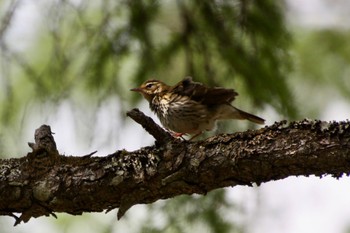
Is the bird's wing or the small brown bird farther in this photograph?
the small brown bird

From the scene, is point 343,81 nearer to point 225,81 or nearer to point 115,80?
point 225,81

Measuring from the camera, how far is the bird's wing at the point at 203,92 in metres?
5.10

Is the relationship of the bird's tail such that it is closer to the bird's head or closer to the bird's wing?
the bird's wing

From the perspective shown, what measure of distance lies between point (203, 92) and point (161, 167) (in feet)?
6.42

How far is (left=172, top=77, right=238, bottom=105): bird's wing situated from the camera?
5.10 meters

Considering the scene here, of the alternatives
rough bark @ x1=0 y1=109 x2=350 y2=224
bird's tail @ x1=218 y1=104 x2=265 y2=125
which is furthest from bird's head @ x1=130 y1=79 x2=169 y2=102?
rough bark @ x1=0 y1=109 x2=350 y2=224

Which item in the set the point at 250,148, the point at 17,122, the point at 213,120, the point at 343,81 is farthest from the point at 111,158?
the point at 343,81

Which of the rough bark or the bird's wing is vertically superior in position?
the bird's wing

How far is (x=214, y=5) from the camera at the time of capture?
16.5 ft

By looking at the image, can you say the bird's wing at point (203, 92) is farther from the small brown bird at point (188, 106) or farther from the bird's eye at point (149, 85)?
the bird's eye at point (149, 85)

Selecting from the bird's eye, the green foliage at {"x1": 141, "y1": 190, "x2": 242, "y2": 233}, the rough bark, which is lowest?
the rough bark

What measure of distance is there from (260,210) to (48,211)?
1890mm

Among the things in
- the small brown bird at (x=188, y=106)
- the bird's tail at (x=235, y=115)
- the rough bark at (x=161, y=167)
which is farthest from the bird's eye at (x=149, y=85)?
the rough bark at (x=161, y=167)

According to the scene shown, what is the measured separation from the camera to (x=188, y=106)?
5500 millimetres
